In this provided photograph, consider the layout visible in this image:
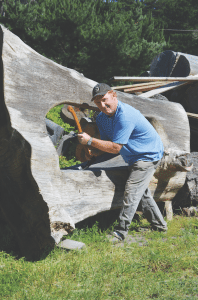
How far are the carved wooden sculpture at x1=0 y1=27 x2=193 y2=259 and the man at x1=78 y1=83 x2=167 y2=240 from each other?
0.29 meters

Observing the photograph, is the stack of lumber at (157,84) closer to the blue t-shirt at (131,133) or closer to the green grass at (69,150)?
the blue t-shirt at (131,133)

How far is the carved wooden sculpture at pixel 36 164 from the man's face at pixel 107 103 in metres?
0.43

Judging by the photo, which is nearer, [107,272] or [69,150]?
[107,272]

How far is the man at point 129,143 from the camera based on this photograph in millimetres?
2881

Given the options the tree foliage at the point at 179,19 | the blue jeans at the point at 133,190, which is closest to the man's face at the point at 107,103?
the blue jeans at the point at 133,190

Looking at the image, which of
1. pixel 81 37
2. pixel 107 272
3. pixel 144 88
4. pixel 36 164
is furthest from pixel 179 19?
pixel 107 272

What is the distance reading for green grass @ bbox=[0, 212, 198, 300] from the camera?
2.28 meters

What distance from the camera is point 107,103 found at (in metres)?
2.91

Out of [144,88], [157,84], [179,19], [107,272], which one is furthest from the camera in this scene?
[179,19]

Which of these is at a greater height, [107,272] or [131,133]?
[131,133]

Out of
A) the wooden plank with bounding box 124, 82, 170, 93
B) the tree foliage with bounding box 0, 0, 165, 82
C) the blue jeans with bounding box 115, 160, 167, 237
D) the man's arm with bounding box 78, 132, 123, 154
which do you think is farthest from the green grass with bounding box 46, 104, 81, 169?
the man's arm with bounding box 78, 132, 123, 154

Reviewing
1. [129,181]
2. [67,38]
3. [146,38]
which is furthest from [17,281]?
[146,38]

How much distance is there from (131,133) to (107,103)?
46 centimetres

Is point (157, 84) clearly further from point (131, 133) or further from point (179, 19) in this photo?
point (179, 19)
